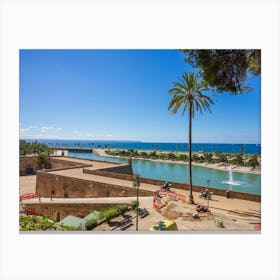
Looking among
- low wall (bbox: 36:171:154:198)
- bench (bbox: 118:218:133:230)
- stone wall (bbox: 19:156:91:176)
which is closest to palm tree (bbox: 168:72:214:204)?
bench (bbox: 118:218:133:230)

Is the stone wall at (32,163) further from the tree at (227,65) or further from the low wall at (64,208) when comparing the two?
the tree at (227,65)

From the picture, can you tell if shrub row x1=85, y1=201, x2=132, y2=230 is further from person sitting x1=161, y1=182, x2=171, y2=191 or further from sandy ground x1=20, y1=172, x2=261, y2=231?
person sitting x1=161, y1=182, x2=171, y2=191

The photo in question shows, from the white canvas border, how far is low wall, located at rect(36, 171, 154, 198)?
4.17m

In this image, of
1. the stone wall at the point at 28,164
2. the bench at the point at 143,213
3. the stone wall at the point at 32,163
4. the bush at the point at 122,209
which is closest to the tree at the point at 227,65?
the bench at the point at 143,213

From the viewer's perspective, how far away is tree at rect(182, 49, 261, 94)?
5.74 meters
